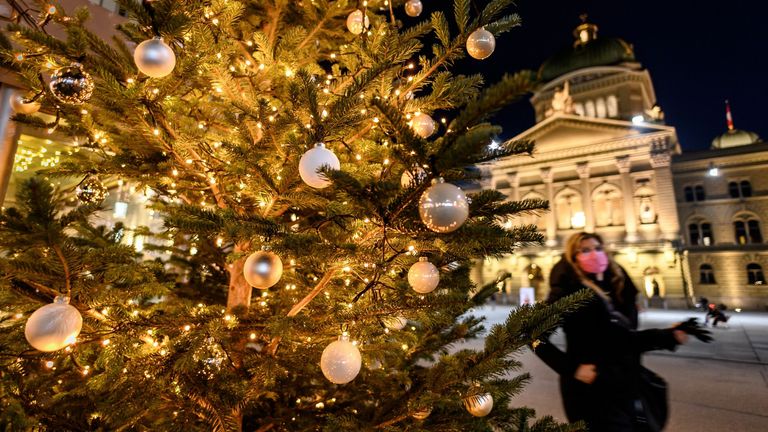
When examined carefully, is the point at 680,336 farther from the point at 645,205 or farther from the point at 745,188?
the point at 745,188

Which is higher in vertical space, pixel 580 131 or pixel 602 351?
pixel 580 131

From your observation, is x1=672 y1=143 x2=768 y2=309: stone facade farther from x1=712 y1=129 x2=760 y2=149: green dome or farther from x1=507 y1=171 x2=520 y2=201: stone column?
x1=507 y1=171 x2=520 y2=201: stone column

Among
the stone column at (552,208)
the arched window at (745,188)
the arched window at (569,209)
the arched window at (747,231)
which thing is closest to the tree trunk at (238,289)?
the stone column at (552,208)

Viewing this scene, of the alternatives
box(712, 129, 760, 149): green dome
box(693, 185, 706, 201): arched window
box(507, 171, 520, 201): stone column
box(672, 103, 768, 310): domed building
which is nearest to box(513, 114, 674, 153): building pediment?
box(507, 171, 520, 201): stone column

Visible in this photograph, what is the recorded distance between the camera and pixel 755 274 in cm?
2525

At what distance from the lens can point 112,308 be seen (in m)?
1.57

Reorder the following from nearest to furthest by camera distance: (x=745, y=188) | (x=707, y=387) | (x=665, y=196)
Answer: (x=707, y=387) < (x=745, y=188) < (x=665, y=196)

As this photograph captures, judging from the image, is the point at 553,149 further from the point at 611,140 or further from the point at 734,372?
the point at 734,372

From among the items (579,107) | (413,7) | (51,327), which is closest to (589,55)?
(579,107)

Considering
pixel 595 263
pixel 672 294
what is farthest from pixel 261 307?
pixel 672 294

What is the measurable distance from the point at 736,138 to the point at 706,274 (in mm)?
16094

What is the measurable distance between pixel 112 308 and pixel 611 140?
34.8m

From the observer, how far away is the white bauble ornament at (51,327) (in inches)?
46.9

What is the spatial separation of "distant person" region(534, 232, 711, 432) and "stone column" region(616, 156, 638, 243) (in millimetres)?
30038
